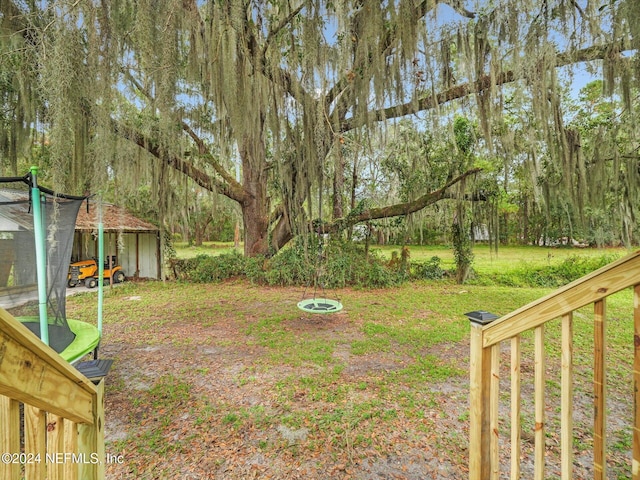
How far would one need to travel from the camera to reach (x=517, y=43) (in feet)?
11.0

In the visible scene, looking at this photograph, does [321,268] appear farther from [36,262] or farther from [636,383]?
[636,383]

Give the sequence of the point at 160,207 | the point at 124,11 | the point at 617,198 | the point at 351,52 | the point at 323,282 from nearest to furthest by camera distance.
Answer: the point at 124,11
the point at 351,52
the point at 617,198
the point at 160,207
the point at 323,282

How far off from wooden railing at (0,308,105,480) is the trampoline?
1713 mm

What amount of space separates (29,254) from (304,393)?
101 inches

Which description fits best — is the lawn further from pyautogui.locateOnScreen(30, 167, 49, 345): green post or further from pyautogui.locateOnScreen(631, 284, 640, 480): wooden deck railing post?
pyautogui.locateOnScreen(631, 284, 640, 480): wooden deck railing post

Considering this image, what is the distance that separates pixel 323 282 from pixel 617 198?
5.48 metres

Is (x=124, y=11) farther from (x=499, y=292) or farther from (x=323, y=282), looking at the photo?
(x=499, y=292)

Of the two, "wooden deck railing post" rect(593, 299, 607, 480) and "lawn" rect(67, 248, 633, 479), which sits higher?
"wooden deck railing post" rect(593, 299, 607, 480)

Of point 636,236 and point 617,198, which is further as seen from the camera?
point 636,236

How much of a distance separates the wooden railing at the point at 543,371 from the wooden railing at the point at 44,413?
1405mm

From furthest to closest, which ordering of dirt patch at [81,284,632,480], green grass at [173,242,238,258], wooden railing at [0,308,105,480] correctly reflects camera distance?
green grass at [173,242,238,258] → dirt patch at [81,284,632,480] → wooden railing at [0,308,105,480]

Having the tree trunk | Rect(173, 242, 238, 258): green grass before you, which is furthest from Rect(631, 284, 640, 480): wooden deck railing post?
Rect(173, 242, 238, 258): green grass

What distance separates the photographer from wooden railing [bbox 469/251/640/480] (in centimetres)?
81

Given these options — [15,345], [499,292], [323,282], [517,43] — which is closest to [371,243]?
[323,282]
